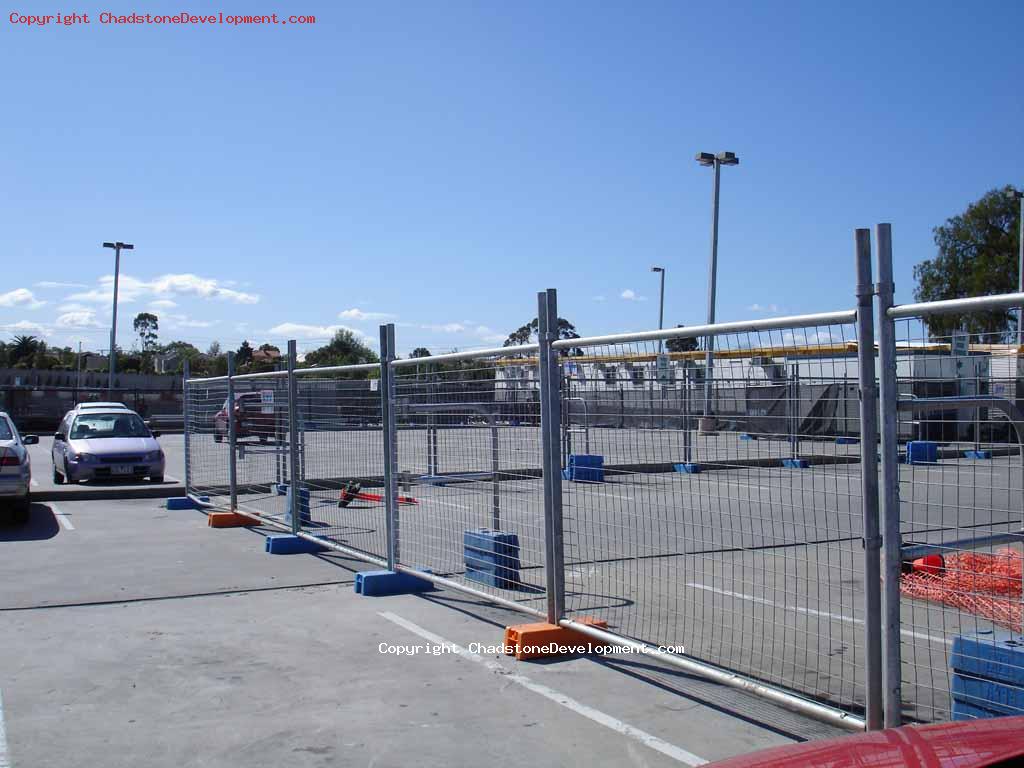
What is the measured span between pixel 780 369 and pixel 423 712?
2706mm

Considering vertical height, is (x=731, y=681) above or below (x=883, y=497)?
below

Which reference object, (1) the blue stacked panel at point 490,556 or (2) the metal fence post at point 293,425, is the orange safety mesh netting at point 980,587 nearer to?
(1) the blue stacked panel at point 490,556

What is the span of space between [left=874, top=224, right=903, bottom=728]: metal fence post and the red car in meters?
8.19

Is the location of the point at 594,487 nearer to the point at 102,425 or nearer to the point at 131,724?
the point at 131,724

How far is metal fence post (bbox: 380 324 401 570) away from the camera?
26.3 ft

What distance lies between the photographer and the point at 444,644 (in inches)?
253

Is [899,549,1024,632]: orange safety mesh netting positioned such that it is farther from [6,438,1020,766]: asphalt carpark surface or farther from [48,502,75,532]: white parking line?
[48,502,75,532]: white parking line

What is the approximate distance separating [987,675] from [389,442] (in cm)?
512

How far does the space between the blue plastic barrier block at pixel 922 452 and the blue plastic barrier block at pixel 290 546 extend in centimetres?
721

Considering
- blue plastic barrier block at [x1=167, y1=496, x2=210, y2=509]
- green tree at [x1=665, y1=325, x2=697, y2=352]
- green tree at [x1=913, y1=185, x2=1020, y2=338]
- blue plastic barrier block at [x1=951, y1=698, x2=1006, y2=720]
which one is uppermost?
green tree at [x1=913, y1=185, x2=1020, y2=338]

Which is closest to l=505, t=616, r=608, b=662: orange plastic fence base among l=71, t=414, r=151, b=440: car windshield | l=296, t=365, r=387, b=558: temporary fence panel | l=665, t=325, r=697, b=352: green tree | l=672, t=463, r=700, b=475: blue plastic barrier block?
l=672, t=463, r=700, b=475: blue plastic barrier block

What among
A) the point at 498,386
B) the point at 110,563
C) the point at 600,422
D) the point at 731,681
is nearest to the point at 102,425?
the point at 110,563

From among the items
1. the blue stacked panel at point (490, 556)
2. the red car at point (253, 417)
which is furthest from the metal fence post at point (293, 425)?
the blue stacked panel at point (490, 556)

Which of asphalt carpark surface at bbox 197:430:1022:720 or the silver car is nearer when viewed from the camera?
asphalt carpark surface at bbox 197:430:1022:720
